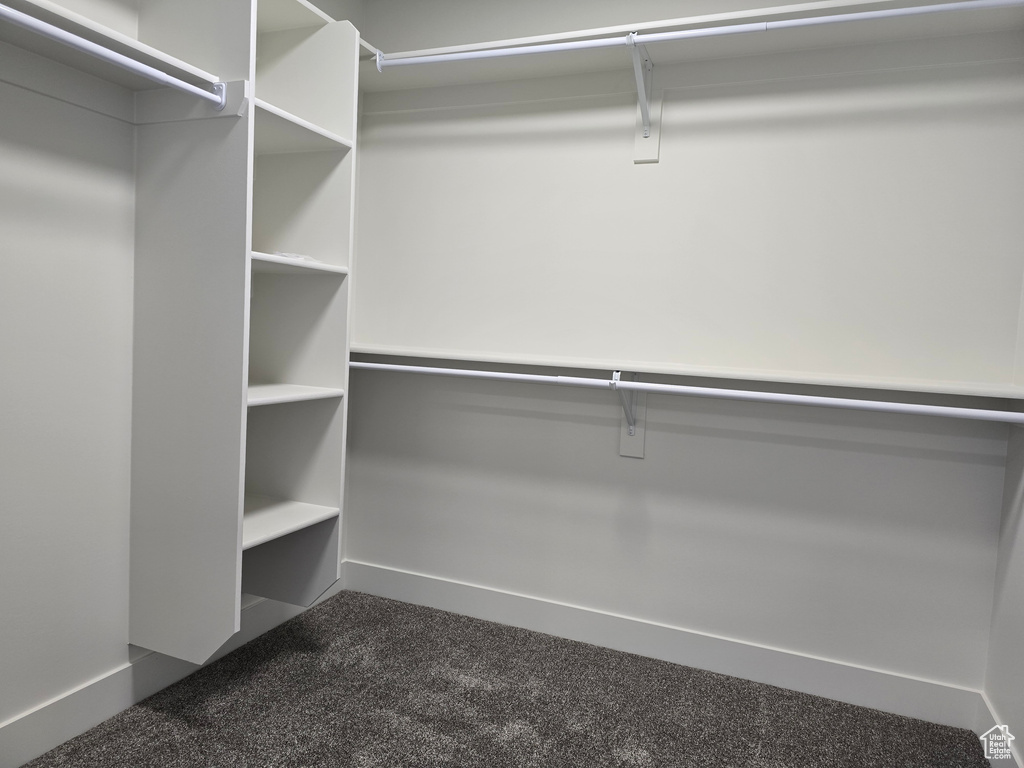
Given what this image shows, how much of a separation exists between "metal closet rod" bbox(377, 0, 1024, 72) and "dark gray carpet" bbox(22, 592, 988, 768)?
1.84m

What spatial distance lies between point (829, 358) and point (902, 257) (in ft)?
1.09

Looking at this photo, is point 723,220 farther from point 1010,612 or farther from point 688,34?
point 1010,612

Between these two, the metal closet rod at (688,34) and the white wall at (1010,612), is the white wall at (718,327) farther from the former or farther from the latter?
the metal closet rod at (688,34)

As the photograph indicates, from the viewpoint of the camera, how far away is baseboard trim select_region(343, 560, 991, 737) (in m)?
1.85

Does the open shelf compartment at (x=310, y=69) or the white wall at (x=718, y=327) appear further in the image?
the open shelf compartment at (x=310, y=69)

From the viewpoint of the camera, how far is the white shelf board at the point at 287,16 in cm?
179

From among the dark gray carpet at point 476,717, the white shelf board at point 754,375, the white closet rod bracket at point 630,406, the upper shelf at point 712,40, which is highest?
the upper shelf at point 712,40

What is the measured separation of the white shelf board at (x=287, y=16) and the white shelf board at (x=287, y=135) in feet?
0.82

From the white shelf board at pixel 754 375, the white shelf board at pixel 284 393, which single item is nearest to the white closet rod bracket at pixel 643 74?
the white shelf board at pixel 754 375

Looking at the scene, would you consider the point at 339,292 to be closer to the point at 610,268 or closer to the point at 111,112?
the point at 111,112

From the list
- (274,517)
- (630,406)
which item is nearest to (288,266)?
(274,517)

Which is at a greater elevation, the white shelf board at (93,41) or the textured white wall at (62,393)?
the white shelf board at (93,41)

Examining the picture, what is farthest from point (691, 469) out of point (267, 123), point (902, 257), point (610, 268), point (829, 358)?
point (267, 123)

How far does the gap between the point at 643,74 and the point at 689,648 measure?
5.92 ft
